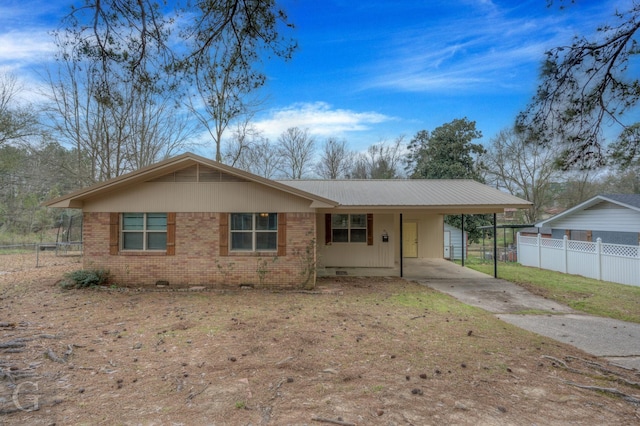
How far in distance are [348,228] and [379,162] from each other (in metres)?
21.5

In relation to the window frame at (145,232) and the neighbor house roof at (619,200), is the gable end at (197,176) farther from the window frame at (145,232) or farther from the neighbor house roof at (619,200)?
the neighbor house roof at (619,200)

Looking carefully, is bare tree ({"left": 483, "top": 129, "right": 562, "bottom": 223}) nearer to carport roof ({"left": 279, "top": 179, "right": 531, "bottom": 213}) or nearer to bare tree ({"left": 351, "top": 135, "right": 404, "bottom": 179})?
bare tree ({"left": 351, "top": 135, "right": 404, "bottom": 179})

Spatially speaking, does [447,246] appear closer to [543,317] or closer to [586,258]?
[586,258]

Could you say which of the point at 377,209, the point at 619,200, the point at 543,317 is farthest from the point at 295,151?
the point at 543,317

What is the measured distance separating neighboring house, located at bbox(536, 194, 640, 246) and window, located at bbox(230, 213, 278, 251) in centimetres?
1417

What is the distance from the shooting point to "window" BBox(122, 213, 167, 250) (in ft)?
30.7

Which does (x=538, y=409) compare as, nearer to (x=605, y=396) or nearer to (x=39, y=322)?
(x=605, y=396)

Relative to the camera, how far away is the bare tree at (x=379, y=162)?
32.0m

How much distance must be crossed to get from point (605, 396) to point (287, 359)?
11.0 ft

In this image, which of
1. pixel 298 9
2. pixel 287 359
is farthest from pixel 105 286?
pixel 298 9

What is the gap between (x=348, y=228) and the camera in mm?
12312

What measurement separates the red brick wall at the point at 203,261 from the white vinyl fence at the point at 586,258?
33.2 feet

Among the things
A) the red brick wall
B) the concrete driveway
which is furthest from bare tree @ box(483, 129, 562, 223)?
the red brick wall

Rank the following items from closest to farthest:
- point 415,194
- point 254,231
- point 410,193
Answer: point 254,231
point 415,194
point 410,193
